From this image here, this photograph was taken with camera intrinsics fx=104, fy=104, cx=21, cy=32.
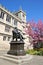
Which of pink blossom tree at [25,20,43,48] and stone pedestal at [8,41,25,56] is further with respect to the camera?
pink blossom tree at [25,20,43,48]

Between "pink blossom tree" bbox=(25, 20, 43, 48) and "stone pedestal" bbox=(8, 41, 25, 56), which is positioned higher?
"pink blossom tree" bbox=(25, 20, 43, 48)

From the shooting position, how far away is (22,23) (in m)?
32.4

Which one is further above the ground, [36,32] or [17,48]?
[36,32]

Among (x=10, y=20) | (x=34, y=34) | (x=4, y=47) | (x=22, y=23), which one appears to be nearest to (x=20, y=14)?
(x=22, y=23)

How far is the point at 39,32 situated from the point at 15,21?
8.86 meters

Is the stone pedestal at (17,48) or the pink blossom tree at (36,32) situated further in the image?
the pink blossom tree at (36,32)

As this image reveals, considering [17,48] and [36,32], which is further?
[36,32]

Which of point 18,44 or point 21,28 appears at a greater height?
point 21,28

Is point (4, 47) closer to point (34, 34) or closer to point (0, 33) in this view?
point (0, 33)

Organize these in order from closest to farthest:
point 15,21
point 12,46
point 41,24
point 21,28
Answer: point 12,46 → point 41,24 → point 15,21 → point 21,28

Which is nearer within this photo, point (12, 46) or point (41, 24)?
point (12, 46)

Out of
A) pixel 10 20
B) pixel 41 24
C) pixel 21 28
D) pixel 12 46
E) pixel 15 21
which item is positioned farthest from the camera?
pixel 21 28

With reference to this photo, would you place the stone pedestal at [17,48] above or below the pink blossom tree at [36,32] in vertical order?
below

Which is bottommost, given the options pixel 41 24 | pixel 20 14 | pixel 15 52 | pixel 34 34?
pixel 15 52
